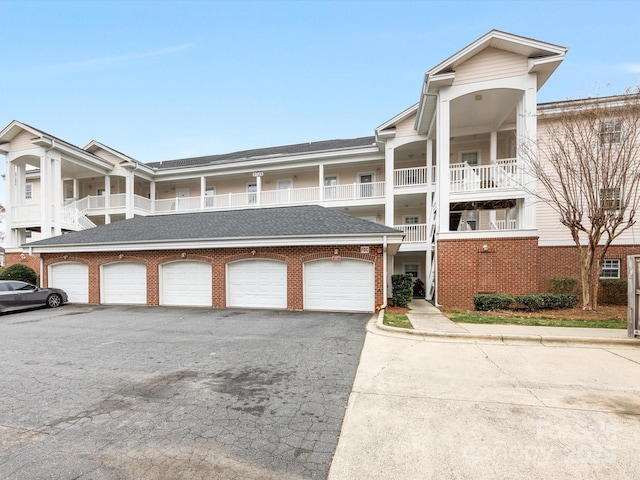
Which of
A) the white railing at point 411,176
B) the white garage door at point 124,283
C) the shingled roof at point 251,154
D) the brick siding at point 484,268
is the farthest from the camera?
the shingled roof at point 251,154

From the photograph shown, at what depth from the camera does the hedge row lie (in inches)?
378

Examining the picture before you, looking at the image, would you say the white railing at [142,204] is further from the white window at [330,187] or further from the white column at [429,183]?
the white column at [429,183]

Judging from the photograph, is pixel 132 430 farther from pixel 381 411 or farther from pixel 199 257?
pixel 199 257

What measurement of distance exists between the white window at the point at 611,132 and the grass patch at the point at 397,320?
866cm

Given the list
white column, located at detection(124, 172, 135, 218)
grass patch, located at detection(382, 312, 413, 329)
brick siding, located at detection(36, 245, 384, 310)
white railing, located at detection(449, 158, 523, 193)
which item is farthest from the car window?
white railing, located at detection(449, 158, 523, 193)

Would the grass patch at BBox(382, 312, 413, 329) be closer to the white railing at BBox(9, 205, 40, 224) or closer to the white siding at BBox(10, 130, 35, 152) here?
the white railing at BBox(9, 205, 40, 224)

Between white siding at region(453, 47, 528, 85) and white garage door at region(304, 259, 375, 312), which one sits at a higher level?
white siding at region(453, 47, 528, 85)

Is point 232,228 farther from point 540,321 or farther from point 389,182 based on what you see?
point 540,321

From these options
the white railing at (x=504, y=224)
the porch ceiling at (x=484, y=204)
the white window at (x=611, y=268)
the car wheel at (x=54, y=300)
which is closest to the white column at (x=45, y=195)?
the car wheel at (x=54, y=300)

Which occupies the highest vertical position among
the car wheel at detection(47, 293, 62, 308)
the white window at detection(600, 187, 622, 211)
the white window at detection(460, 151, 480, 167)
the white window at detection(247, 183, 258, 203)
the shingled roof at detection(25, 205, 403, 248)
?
the white window at detection(460, 151, 480, 167)

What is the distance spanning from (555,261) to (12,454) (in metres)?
18.3

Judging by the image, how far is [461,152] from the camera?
1706 centimetres

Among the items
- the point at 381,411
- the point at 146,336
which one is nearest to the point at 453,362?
the point at 381,411

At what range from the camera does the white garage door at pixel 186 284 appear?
12523 mm
